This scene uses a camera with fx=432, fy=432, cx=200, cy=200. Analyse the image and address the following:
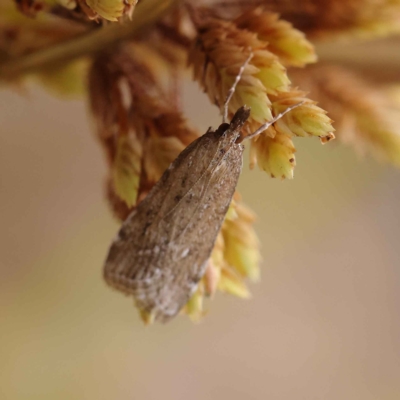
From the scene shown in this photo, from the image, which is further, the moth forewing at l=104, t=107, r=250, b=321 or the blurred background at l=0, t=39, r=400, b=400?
the blurred background at l=0, t=39, r=400, b=400

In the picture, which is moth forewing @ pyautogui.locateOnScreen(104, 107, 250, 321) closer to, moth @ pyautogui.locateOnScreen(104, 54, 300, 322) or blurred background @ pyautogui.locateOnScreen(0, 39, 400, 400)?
moth @ pyautogui.locateOnScreen(104, 54, 300, 322)

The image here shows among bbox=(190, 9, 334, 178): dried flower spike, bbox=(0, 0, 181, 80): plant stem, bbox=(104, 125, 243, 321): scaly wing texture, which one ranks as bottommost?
bbox=(104, 125, 243, 321): scaly wing texture

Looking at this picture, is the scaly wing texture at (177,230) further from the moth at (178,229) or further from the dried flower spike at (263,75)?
the dried flower spike at (263,75)

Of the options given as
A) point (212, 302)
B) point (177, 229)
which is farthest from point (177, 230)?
point (212, 302)

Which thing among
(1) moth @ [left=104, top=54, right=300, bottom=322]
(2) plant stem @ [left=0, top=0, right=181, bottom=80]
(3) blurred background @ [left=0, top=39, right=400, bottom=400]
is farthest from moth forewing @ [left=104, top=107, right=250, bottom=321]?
(3) blurred background @ [left=0, top=39, right=400, bottom=400]

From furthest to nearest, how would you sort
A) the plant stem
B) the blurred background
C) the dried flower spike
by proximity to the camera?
the blurred background
the plant stem
the dried flower spike

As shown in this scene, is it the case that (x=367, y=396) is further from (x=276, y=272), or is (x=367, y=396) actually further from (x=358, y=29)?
(x=358, y=29)

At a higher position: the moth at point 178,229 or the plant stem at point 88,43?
the plant stem at point 88,43

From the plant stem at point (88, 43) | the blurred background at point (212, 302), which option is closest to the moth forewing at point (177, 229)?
the plant stem at point (88, 43)
